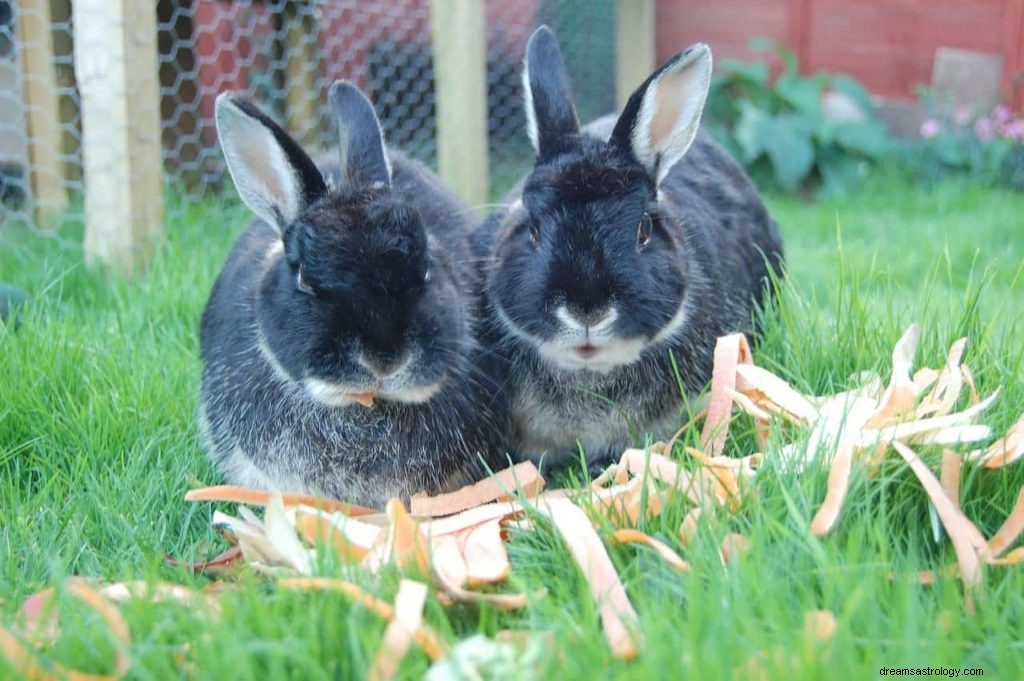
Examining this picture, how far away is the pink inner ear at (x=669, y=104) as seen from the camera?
8.04 ft

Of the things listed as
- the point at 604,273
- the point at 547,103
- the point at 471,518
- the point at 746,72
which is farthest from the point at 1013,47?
the point at 471,518

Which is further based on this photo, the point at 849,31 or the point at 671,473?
the point at 849,31

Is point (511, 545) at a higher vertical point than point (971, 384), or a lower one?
lower

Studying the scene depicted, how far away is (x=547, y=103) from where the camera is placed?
2.52 metres

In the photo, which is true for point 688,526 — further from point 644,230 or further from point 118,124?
point 118,124

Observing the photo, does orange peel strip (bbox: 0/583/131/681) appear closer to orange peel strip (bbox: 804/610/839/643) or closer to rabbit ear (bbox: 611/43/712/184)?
orange peel strip (bbox: 804/610/839/643)

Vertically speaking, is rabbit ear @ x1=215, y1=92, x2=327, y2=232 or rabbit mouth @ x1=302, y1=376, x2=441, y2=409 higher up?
rabbit ear @ x1=215, y1=92, x2=327, y2=232

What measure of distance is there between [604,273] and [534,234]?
258 millimetres

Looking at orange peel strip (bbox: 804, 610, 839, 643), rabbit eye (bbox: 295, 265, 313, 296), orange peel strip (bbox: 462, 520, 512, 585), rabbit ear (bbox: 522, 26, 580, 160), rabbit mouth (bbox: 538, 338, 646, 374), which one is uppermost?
rabbit ear (bbox: 522, 26, 580, 160)

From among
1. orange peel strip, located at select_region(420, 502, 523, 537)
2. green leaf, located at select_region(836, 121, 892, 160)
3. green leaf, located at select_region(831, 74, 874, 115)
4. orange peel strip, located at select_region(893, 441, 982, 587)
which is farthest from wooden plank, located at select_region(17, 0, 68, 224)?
green leaf, located at select_region(831, 74, 874, 115)

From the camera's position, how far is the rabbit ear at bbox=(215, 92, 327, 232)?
2.04 m

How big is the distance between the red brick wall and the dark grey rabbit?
5028 millimetres

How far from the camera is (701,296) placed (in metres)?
2.58

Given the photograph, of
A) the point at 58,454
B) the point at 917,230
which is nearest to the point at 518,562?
the point at 58,454
